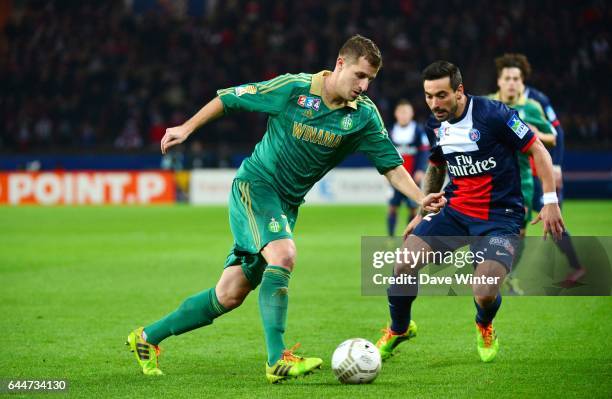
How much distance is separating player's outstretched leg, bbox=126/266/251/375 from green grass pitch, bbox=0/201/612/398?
151mm

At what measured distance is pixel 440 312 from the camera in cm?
832

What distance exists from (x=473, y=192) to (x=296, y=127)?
4.53ft

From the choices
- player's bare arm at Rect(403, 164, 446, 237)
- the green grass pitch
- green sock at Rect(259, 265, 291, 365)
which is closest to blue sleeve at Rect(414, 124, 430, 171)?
the green grass pitch

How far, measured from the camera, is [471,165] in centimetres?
623

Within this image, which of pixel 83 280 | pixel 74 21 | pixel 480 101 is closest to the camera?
pixel 480 101

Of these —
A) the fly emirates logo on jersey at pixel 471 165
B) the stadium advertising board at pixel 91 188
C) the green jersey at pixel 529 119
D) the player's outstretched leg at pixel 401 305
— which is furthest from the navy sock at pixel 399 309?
the stadium advertising board at pixel 91 188

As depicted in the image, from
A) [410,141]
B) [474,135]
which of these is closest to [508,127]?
[474,135]

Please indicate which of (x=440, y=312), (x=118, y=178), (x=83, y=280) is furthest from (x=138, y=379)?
(x=118, y=178)

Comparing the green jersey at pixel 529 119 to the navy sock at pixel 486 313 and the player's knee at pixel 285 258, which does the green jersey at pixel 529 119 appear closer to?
the navy sock at pixel 486 313

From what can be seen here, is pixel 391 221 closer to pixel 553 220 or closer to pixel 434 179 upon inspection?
pixel 434 179

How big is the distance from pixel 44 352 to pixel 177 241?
8.72m

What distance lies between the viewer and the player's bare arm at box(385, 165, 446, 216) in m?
5.70

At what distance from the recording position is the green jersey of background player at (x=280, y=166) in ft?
17.7

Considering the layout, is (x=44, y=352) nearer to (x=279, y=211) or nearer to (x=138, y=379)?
(x=138, y=379)
